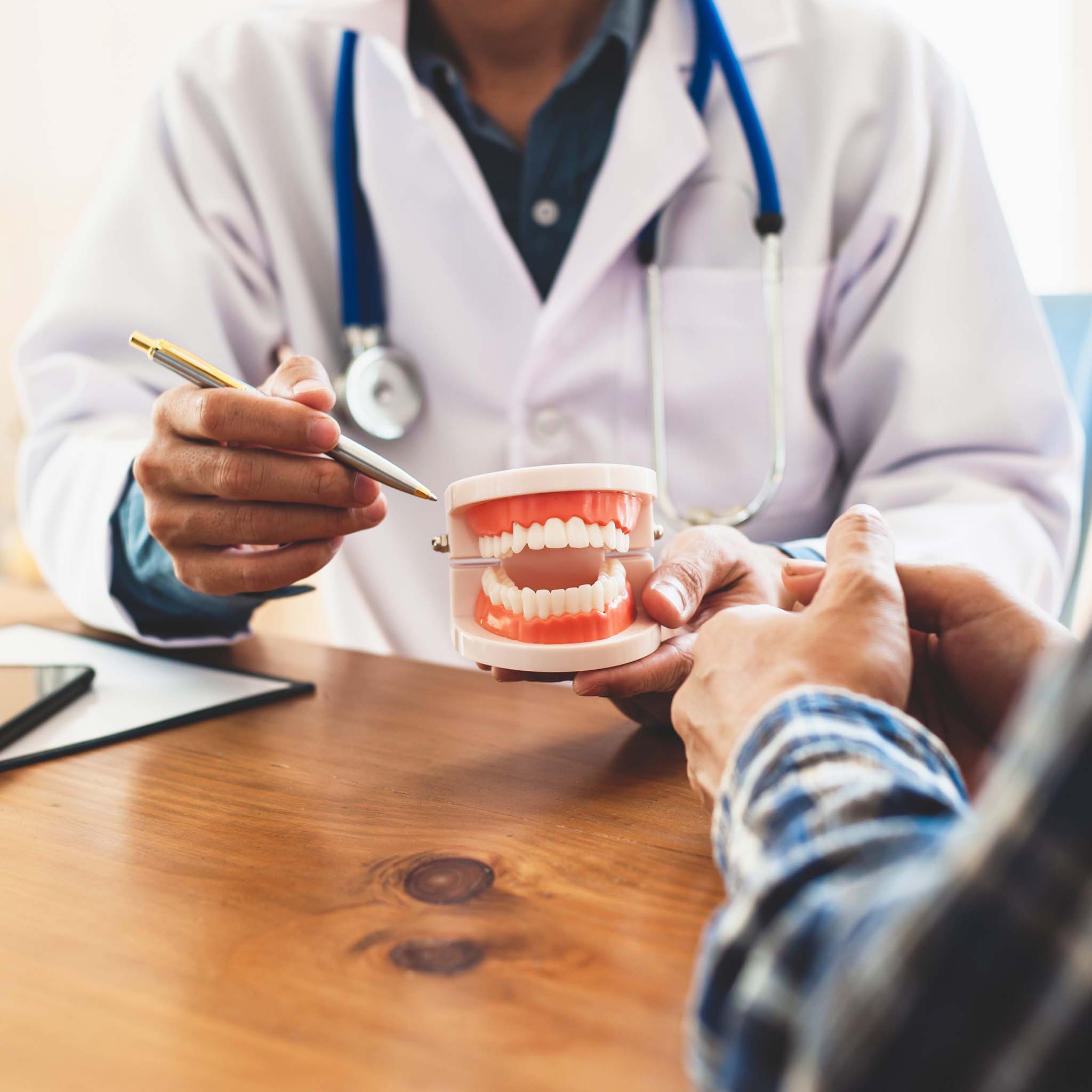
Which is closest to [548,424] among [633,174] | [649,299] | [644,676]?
[649,299]

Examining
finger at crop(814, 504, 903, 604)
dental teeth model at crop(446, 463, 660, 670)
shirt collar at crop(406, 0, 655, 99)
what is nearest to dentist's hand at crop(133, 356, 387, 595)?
dental teeth model at crop(446, 463, 660, 670)

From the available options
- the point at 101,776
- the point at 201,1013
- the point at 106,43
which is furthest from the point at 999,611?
the point at 106,43

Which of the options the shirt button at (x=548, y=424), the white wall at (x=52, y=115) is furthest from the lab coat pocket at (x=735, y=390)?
the white wall at (x=52, y=115)

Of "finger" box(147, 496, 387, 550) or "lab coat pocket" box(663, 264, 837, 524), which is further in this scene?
"lab coat pocket" box(663, 264, 837, 524)

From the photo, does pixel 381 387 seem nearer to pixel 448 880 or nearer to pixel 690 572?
pixel 690 572

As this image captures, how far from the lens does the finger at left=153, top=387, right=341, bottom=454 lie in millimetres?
646

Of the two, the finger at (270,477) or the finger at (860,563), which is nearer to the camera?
the finger at (860,563)

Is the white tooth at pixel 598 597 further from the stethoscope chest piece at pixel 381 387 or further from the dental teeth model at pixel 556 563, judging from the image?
the stethoscope chest piece at pixel 381 387

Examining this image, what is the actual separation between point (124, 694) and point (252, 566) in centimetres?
15

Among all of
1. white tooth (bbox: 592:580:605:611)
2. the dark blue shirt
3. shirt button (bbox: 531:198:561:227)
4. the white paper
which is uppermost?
the dark blue shirt

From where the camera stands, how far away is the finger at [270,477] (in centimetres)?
68

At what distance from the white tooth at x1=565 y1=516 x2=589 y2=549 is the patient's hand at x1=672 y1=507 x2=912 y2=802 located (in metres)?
0.11

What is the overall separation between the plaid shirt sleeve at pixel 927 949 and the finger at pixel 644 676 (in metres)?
0.29

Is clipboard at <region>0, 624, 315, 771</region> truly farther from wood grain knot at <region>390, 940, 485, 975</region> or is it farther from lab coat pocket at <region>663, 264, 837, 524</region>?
lab coat pocket at <region>663, 264, 837, 524</region>
